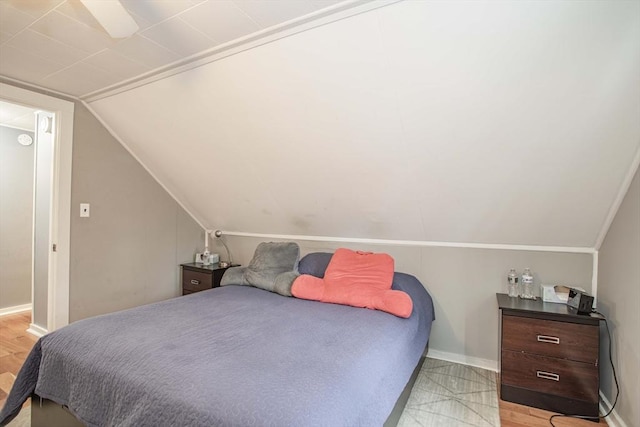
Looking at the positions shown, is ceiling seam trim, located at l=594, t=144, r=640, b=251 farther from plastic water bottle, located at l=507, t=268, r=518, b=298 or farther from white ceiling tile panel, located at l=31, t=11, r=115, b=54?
white ceiling tile panel, located at l=31, t=11, r=115, b=54

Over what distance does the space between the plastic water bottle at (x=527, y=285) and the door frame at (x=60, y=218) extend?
3683mm

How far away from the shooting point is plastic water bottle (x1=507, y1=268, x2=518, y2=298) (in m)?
Result: 2.44

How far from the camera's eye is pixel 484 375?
96.3 inches

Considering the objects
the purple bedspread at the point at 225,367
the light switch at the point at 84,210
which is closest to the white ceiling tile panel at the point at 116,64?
the light switch at the point at 84,210

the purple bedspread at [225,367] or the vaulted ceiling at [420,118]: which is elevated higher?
the vaulted ceiling at [420,118]

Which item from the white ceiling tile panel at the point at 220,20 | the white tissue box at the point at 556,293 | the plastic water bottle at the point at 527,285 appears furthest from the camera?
the plastic water bottle at the point at 527,285

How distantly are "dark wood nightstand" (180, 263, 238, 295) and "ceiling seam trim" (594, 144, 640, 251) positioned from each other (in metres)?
3.20

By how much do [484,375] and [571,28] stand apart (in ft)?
7.47

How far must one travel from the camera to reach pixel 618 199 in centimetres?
195

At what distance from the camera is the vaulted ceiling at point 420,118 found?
1.45 m

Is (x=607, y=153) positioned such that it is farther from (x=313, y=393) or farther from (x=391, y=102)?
(x=313, y=393)

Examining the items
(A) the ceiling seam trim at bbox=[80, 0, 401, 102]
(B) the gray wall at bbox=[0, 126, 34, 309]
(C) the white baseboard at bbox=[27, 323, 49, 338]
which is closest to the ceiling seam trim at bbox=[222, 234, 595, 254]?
(A) the ceiling seam trim at bbox=[80, 0, 401, 102]

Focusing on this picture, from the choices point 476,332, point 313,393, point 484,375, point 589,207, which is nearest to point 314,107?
point 313,393

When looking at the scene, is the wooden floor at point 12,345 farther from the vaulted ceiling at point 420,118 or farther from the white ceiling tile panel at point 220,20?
the white ceiling tile panel at point 220,20
